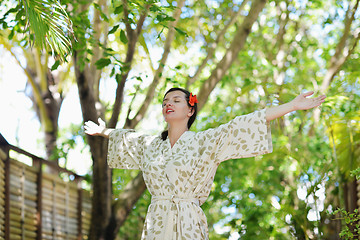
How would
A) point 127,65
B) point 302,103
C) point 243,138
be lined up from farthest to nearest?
point 127,65 → point 243,138 → point 302,103

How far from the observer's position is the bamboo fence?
4207 mm

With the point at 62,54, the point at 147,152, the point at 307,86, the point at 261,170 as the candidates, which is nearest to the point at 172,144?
the point at 147,152

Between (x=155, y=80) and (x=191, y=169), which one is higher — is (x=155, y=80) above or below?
above

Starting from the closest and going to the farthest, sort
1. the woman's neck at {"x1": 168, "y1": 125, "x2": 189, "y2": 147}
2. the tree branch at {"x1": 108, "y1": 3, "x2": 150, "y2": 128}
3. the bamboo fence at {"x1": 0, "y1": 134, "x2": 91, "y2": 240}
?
the woman's neck at {"x1": 168, "y1": 125, "x2": 189, "y2": 147}
the bamboo fence at {"x1": 0, "y1": 134, "x2": 91, "y2": 240}
the tree branch at {"x1": 108, "y1": 3, "x2": 150, "y2": 128}

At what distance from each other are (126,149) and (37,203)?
2046 mm

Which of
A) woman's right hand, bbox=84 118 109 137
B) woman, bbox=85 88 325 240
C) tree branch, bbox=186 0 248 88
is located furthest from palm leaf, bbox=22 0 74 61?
tree branch, bbox=186 0 248 88

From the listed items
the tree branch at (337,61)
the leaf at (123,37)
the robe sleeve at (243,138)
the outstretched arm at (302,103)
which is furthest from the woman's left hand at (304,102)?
the tree branch at (337,61)

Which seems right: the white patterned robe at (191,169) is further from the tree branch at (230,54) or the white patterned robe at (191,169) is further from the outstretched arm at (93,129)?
the tree branch at (230,54)

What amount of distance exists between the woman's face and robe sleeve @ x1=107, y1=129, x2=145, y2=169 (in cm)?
25

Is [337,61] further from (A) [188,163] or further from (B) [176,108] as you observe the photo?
(A) [188,163]

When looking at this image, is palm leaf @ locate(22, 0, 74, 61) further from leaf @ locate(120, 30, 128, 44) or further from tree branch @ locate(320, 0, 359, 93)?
tree branch @ locate(320, 0, 359, 93)

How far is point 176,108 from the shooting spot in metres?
3.12

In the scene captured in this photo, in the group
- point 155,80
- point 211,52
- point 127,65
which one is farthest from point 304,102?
point 211,52

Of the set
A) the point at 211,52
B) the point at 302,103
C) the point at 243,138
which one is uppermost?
the point at 211,52
